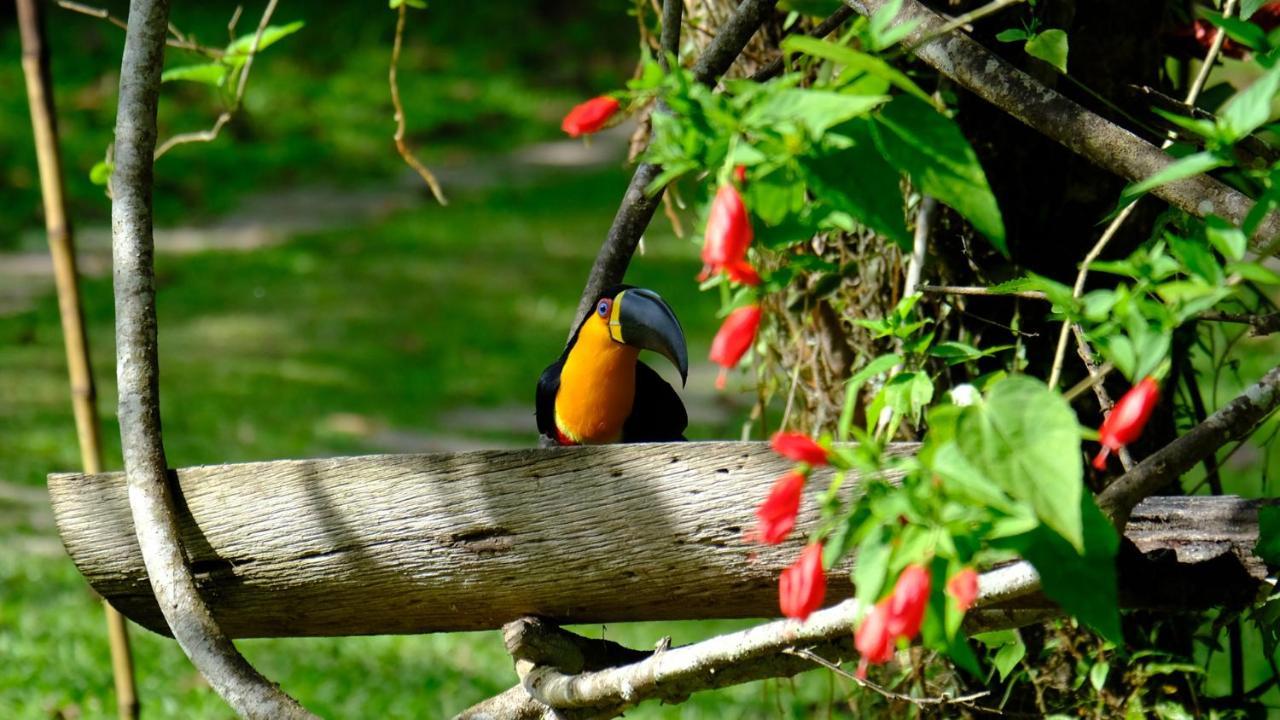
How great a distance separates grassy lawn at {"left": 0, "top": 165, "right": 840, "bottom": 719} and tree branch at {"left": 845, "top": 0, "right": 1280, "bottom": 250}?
1.99 meters

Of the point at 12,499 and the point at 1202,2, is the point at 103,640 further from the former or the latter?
the point at 1202,2

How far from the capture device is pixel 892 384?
1.53 m

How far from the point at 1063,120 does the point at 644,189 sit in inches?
24.6

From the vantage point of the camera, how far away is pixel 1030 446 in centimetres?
99

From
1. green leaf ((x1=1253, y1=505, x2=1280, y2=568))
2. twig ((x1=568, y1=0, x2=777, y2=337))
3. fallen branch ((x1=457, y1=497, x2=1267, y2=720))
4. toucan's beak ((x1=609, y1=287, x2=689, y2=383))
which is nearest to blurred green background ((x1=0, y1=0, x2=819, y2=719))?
fallen branch ((x1=457, y1=497, x2=1267, y2=720))

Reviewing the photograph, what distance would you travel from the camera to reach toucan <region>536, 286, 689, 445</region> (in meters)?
2.24

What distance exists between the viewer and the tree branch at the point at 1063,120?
57.4 inches

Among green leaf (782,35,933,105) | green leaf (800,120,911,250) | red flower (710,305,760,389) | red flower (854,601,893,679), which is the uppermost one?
green leaf (782,35,933,105)

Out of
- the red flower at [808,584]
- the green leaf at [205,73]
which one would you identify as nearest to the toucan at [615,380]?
the green leaf at [205,73]

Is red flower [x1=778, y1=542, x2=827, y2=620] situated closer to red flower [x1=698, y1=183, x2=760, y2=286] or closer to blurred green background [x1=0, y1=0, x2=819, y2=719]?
red flower [x1=698, y1=183, x2=760, y2=286]

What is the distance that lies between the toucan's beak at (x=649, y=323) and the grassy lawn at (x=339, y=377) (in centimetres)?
126

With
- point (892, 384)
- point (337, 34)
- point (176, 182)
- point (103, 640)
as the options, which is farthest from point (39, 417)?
point (337, 34)

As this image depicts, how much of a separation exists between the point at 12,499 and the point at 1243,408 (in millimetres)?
4582

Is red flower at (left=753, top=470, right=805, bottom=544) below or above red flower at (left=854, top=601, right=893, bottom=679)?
above
